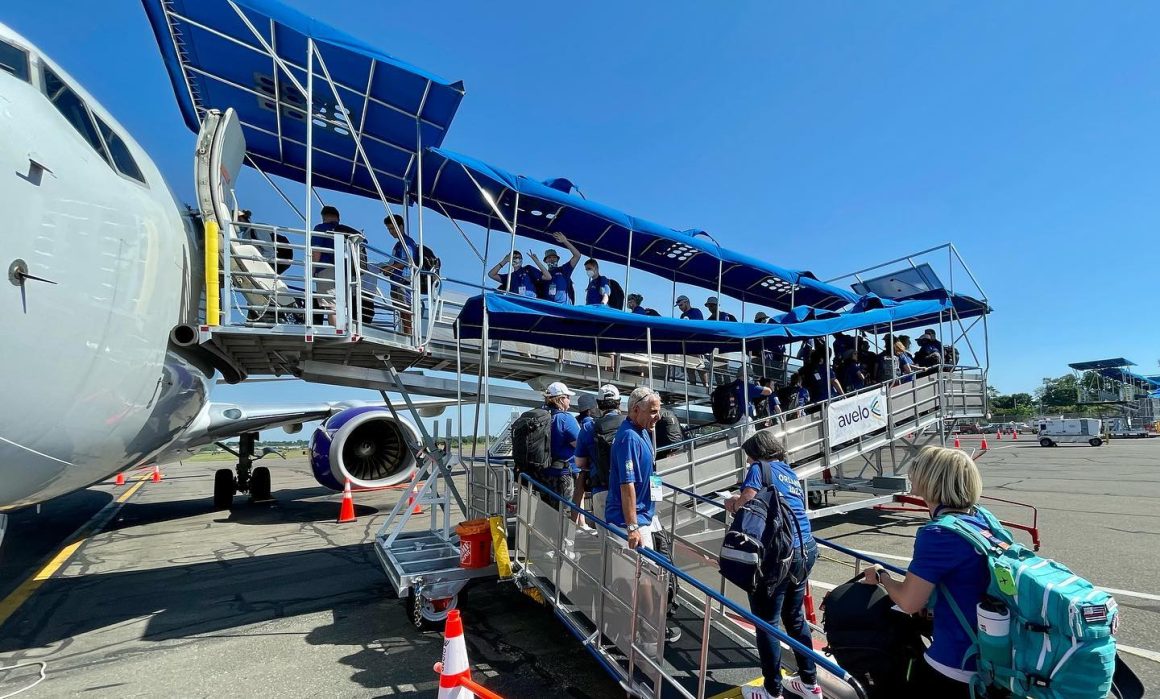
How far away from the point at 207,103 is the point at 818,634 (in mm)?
8695

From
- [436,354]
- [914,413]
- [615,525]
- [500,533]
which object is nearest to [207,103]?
[436,354]

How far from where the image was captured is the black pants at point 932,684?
211 cm

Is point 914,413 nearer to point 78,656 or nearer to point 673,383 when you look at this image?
point 673,383

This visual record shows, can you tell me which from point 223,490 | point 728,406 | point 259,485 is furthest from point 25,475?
point 259,485

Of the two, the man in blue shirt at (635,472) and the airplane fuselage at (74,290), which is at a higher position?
the airplane fuselage at (74,290)

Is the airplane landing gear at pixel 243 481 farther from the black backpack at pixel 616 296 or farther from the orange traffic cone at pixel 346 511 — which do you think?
the black backpack at pixel 616 296

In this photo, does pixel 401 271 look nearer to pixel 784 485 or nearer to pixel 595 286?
pixel 595 286

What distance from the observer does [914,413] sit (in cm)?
945

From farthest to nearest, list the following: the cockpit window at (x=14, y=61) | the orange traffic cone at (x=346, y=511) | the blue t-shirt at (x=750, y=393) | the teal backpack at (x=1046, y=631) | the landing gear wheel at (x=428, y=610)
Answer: the orange traffic cone at (x=346, y=511) < the blue t-shirt at (x=750, y=393) < the landing gear wheel at (x=428, y=610) < the cockpit window at (x=14, y=61) < the teal backpack at (x=1046, y=631)

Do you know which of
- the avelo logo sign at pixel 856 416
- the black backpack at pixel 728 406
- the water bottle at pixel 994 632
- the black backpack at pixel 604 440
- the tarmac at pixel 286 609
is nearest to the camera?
the water bottle at pixel 994 632

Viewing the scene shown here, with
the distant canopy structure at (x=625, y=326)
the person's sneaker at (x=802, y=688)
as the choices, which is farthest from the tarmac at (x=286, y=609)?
the distant canopy structure at (x=625, y=326)

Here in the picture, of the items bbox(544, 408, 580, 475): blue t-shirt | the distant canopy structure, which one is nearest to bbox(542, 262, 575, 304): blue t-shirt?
the distant canopy structure

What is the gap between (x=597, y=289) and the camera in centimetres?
1006

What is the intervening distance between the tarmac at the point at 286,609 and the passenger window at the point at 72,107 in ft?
12.2
